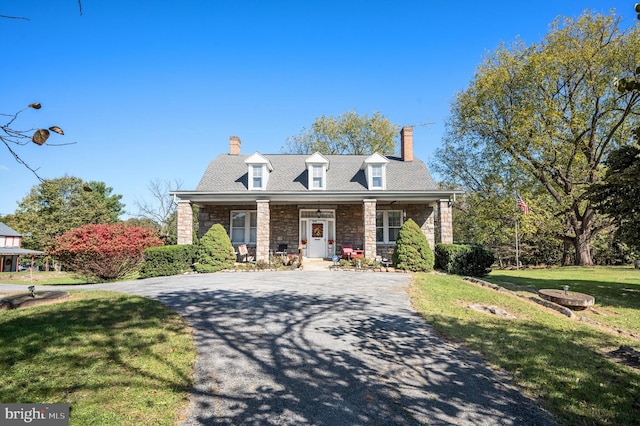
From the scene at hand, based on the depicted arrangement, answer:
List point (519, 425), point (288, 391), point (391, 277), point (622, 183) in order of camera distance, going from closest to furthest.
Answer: point (519, 425) → point (288, 391) → point (622, 183) → point (391, 277)

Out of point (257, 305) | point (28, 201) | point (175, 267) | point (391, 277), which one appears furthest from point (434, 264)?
point (28, 201)

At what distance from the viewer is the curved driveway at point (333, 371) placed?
323 cm

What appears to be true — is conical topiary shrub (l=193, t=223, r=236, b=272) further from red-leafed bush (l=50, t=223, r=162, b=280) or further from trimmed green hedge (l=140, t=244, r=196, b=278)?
red-leafed bush (l=50, t=223, r=162, b=280)

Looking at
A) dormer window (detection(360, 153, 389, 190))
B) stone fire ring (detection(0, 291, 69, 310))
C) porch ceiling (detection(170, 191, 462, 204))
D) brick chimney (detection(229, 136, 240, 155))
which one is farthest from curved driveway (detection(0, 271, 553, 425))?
brick chimney (detection(229, 136, 240, 155))

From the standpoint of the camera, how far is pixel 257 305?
7.29 metres

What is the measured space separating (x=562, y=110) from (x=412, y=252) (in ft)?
51.3

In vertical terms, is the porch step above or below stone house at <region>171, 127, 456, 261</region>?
below

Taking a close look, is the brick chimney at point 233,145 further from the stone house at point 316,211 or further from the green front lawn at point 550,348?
the green front lawn at point 550,348

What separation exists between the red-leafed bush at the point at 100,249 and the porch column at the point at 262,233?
4770 mm

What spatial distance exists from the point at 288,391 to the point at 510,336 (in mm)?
4149

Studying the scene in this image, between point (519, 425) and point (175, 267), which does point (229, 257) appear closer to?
point (175, 267)

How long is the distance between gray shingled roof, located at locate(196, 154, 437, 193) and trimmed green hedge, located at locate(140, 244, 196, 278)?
4889mm

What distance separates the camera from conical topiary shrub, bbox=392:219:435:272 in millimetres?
13422

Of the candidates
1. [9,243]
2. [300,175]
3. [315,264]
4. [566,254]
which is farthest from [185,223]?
[9,243]
